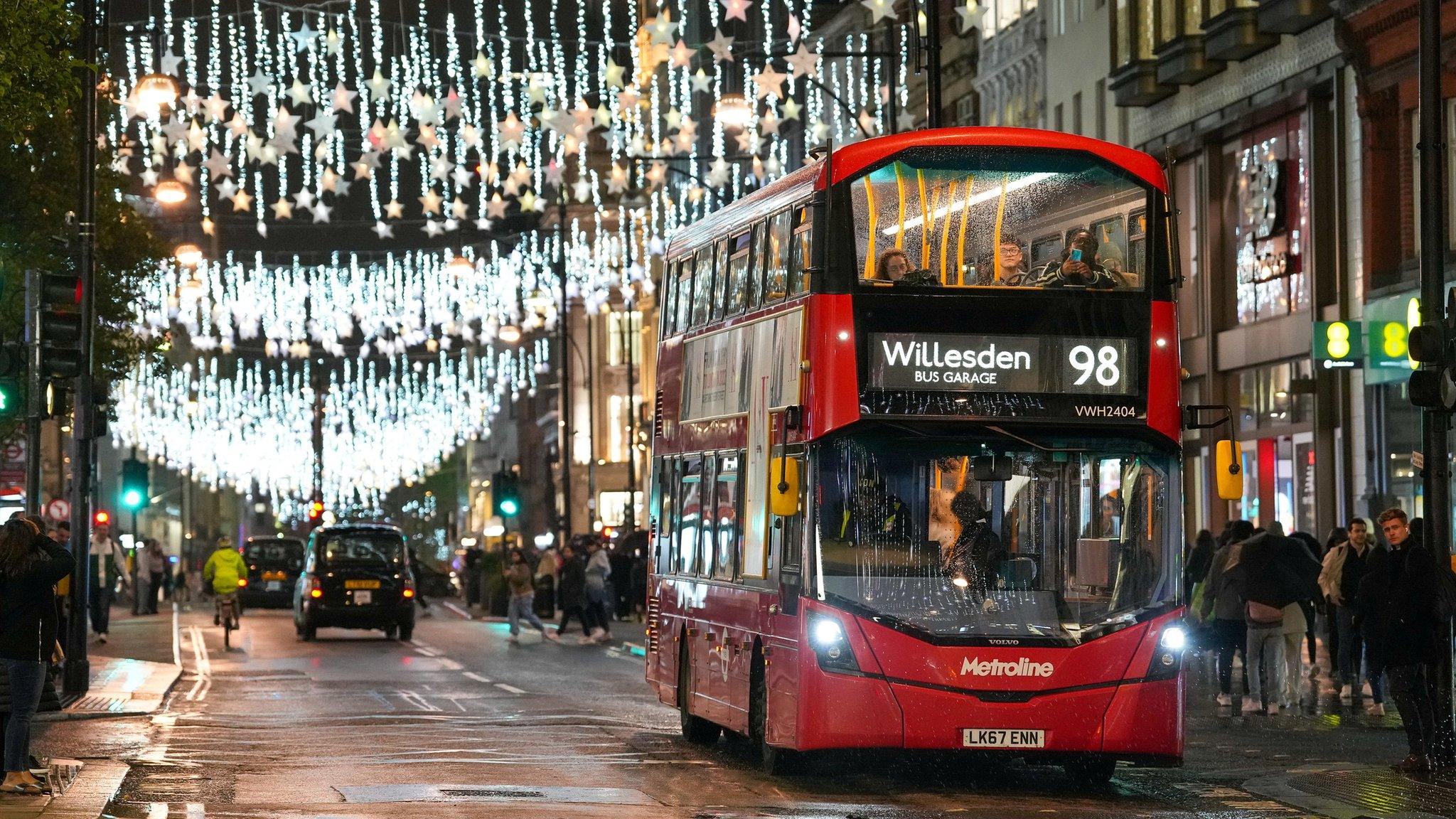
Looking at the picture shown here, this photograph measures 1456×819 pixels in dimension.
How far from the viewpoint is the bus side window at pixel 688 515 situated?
63.3 feet

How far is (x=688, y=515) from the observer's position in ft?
64.6

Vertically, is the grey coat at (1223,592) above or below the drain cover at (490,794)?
above

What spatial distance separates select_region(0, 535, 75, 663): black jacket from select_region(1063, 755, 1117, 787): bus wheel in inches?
254

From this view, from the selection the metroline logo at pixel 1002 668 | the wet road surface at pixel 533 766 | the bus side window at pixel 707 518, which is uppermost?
the bus side window at pixel 707 518

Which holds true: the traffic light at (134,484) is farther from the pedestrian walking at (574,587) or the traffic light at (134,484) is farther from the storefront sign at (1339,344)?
the storefront sign at (1339,344)

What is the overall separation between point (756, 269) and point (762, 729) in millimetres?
3295

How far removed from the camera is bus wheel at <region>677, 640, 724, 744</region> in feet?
64.0

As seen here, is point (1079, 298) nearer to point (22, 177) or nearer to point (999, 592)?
point (999, 592)

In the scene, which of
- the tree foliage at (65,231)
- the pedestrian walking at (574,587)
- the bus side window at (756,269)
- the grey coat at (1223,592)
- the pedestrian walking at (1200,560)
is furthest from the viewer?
the pedestrian walking at (574,587)

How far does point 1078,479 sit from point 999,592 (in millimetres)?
877

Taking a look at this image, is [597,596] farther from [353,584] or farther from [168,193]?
[168,193]

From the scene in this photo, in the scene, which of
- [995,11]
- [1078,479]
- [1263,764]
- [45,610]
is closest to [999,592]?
[1078,479]

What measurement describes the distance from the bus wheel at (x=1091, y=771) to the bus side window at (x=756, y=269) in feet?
12.7

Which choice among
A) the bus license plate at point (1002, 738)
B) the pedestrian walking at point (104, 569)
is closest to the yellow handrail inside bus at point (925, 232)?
the bus license plate at point (1002, 738)
